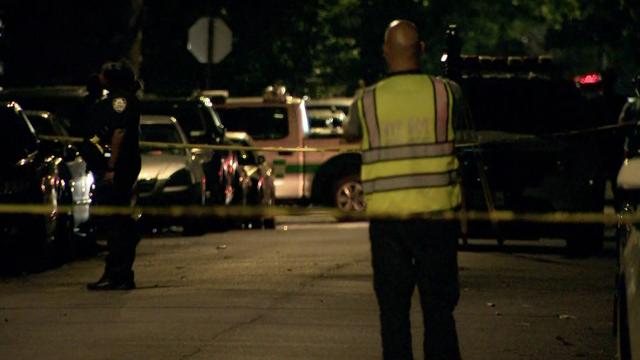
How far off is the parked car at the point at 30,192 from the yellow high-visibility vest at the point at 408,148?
8.47m

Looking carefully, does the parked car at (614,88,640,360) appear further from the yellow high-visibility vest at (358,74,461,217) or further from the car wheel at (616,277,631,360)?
the yellow high-visibility vest at (358,74,461,217)

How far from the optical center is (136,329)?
12258 mm

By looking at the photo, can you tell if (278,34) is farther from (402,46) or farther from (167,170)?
(402,46)

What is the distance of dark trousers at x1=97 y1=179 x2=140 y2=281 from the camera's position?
604 inches

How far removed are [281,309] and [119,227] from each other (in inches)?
105

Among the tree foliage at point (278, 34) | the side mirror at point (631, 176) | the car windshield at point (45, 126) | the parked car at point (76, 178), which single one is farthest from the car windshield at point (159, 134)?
the side mirror at point (631, 176)

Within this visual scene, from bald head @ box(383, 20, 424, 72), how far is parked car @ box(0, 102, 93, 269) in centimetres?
849

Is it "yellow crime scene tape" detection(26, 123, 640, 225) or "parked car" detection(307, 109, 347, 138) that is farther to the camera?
"parked car" detection(307, 109, 347, 138)

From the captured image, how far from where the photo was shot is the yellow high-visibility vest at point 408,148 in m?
8.91

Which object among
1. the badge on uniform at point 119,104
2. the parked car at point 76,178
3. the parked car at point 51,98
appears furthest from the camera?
the parked car at point 51,98

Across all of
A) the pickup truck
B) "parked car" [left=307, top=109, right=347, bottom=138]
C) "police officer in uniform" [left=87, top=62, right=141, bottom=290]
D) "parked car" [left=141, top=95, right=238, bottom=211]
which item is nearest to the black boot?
"police officer in uniform" [left=87, top=62, right=141, bottom=290]

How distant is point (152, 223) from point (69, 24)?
34.9 ft

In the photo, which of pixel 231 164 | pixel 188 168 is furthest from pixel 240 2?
pixel 188 168

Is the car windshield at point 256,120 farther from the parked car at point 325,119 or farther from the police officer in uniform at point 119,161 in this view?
the police officer in uniform at point 119,161
